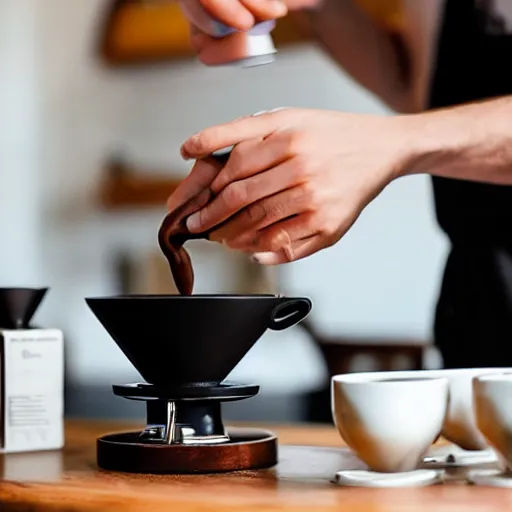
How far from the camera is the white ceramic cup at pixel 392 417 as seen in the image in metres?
1.04

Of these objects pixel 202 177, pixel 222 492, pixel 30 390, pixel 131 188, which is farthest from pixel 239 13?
pixel 131 188

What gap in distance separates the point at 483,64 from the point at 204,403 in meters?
0.97

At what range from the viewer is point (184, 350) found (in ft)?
3.84

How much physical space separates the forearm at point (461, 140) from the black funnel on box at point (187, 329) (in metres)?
0.23

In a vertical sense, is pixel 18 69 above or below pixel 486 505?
above

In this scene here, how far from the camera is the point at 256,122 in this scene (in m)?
1.19

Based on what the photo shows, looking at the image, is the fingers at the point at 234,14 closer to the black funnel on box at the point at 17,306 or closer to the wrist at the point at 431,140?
the wrist at the point at 431,140

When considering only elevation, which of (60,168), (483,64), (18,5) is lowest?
(483,64)

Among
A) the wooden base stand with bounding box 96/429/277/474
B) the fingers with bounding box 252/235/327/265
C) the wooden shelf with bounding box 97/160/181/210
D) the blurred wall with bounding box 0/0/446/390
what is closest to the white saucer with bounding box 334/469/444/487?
the wooden base stand with bounding box 96/429/277/474

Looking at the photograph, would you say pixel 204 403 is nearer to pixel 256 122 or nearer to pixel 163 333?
pixel 163 333

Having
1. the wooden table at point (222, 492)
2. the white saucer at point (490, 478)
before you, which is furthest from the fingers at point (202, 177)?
the white saucer at point (490, 478)

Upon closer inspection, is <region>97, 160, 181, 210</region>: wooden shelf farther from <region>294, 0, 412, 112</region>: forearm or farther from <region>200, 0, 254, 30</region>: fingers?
<region>200, 0, 254, 30</region>: fingers

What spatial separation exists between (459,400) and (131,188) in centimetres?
329

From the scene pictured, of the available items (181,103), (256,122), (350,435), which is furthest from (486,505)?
(181,103)
